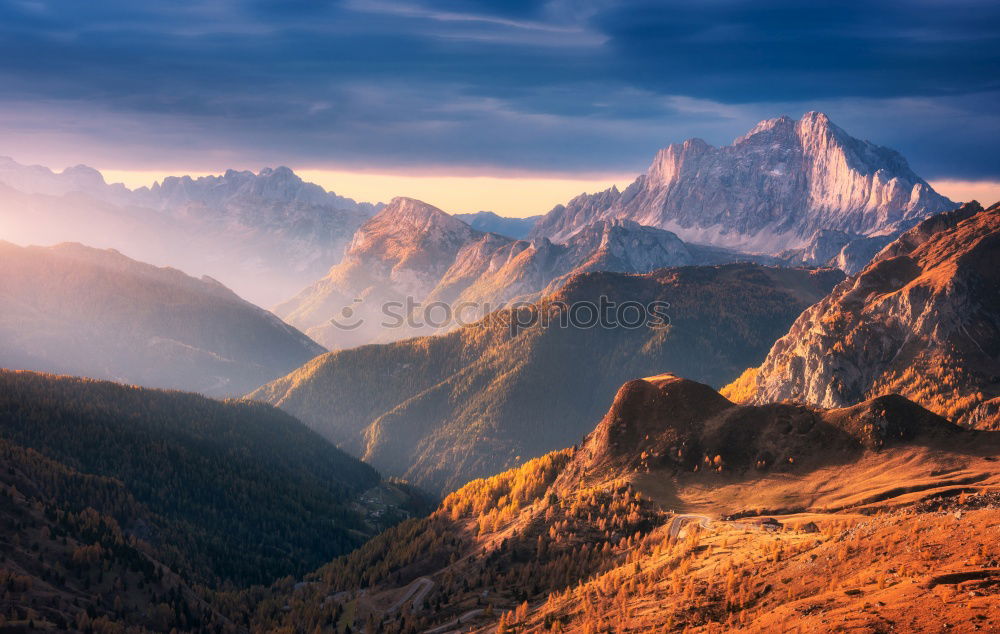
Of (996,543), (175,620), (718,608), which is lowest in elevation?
(175,620)

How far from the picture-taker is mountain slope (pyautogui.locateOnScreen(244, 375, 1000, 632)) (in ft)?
244

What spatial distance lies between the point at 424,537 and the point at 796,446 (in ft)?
322

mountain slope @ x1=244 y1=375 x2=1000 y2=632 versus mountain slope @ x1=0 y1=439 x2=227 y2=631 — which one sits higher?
mountain slope @ x1=244 y1=375 x2=1000 y2=632

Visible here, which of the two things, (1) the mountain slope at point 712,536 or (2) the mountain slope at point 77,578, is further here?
(2) the mountain slope at point 77,578

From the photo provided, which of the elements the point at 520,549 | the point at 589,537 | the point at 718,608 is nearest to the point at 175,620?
the point at 520,549

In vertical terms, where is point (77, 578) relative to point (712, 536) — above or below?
below

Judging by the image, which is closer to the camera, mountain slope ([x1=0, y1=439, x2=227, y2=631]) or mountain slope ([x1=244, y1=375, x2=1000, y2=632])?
mountain slope ([x1=244, y1=375, x2=1000, y2=632])

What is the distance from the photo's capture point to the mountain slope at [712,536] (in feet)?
244

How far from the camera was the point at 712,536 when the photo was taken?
116625 millimetres

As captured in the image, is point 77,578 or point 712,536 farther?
point 77,578

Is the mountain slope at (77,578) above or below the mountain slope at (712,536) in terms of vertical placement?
below

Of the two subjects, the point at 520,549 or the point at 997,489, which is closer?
the point at 997,489

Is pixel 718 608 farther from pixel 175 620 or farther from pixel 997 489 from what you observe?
pixel 175 620

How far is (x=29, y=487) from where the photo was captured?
609 feet
